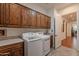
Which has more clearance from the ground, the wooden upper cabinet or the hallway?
the wooden upper cabinet

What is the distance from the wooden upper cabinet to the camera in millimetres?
2232

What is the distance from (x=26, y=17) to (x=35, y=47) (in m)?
0.65

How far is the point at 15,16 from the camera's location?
2.29 meters

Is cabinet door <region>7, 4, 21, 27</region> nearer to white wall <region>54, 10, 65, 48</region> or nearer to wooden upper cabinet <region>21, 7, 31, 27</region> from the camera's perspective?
wooden upper cabinet <region>21, 7, 31, 27</region>

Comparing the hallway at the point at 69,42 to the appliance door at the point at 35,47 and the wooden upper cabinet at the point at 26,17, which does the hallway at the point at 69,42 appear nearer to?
the appliance door at the point at 35,47

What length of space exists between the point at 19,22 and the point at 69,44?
118 cm

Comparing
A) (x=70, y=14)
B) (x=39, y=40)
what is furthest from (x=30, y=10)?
(x=70, y=14)

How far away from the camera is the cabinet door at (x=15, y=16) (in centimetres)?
222

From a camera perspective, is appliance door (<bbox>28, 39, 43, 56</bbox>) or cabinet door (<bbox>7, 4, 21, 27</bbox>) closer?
appliance door (<bbox>28, 39, 43, 56</bbox>)

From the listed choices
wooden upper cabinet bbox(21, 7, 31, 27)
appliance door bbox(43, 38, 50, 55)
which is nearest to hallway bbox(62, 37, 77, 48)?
appliance door bbox(43, 38, 50, 55)

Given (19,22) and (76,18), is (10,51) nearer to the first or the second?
(19,22)

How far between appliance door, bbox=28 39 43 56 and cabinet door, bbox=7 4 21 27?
545 millimetres

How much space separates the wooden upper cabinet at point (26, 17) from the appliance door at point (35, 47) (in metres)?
0.41

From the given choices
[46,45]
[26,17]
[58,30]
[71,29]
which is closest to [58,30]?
[58,30]
